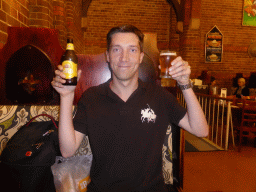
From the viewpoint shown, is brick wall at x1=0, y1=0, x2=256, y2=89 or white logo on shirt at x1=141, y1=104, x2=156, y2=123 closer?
white logo on shirt at x1=141, y1=104, x2=156, y2=123

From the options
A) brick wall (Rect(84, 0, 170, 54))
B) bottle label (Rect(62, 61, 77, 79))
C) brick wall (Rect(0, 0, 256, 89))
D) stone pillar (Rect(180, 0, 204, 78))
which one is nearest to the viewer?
bottle label (Rect(62, 61, 77, 79))

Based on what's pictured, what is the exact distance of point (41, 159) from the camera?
1.11 m

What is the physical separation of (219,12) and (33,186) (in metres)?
7.34

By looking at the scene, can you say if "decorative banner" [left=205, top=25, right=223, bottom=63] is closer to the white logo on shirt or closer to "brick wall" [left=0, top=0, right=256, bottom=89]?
"brick wall" [left=0, top=0, right=256, bottom=89]

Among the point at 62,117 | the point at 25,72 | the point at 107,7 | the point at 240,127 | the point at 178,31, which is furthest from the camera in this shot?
the point at 107,7

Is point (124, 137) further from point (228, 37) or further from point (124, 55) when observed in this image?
point (228, 37)

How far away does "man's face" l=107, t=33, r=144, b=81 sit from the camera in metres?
1.25

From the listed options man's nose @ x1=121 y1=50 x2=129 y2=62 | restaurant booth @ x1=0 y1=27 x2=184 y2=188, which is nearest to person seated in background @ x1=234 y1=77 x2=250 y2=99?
restaurant booth @ x1=0 y1=27 x2=184 y2=188

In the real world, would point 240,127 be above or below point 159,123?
below

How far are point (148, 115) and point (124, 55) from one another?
453mm

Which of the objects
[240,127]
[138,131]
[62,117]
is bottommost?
[240,127]

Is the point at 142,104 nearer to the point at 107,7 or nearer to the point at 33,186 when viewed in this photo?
the point at 33,186

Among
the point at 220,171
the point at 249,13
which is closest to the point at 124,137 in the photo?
the point at 220,171

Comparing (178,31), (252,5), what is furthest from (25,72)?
(252,5)
